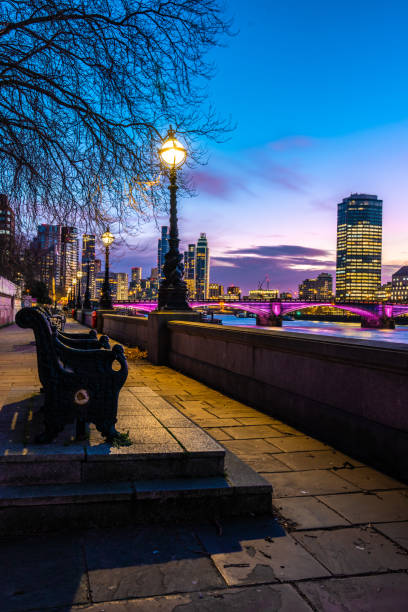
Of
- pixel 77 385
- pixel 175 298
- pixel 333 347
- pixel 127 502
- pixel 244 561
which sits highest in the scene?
pixel 175 298

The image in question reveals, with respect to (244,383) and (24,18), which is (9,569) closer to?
(244,383)

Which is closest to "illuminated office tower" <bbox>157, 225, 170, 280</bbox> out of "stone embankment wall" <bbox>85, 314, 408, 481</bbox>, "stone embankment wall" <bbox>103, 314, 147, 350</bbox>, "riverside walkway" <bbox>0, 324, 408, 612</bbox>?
"stone embankment wall" <bbox>103, 314, 147, 350</bbox>

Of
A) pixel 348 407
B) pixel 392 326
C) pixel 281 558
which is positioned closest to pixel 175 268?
pixel 348 407

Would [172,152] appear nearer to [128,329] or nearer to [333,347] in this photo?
[333,347]

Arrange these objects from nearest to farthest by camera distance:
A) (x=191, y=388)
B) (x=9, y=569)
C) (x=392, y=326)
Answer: (x=9, y=569) < (x=191, y=388) < (x=392, y=326)

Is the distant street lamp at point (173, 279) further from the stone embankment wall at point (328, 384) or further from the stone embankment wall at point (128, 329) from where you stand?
the stone embankment wall at point (328, 384)

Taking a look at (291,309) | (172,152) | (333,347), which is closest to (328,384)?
(333,347)

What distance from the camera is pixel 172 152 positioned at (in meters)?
9.51

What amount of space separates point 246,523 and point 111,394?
54.6 inches

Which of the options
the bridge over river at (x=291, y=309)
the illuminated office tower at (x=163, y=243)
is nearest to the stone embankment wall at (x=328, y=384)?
the illuminated office tower at (x=163, y=243)

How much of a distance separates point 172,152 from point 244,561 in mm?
8229

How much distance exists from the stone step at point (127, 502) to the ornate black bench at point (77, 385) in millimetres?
535

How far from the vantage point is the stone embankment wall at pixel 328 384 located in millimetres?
4367

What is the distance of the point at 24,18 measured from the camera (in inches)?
300
